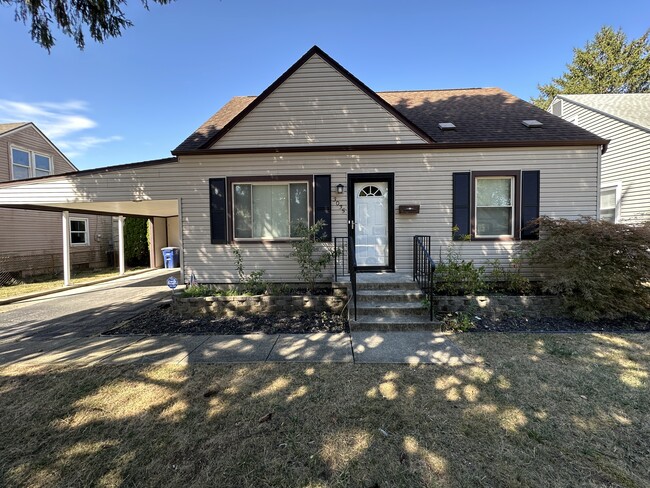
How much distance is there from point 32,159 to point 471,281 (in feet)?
58.9

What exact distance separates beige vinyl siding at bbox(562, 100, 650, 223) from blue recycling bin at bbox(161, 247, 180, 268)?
55.8 ft

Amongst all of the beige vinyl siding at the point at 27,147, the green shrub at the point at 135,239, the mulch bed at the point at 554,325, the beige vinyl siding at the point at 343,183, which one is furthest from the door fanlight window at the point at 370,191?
the beige vinyl siding at the point at 27,147

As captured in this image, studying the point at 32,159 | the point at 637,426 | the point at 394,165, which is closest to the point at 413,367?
the point at 637,426

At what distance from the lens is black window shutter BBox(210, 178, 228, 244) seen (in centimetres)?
685

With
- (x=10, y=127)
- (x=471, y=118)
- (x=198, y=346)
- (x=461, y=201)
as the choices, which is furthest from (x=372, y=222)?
(x=10, y=127)

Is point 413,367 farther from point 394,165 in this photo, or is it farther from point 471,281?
point 394,165

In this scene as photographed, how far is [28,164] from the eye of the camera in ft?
42.0

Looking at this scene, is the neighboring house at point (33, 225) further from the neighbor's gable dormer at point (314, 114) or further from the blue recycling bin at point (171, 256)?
the neighbor's gable dormer at point (314, 114)

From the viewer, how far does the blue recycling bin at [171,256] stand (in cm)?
1385

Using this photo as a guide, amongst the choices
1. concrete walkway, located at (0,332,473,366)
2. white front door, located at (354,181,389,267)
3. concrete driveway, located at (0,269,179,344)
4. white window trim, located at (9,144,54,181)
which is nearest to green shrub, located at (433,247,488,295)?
white front door, located at (354,181,389,267)

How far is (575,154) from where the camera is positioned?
6.46 m

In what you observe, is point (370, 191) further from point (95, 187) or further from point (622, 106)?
→ point (622, 106)

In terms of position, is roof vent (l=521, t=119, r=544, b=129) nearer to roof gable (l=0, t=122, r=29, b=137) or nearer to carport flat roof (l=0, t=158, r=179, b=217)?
carport flat roof (l=0, t=158, r=179, b=217)

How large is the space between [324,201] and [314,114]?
6.72 ft
